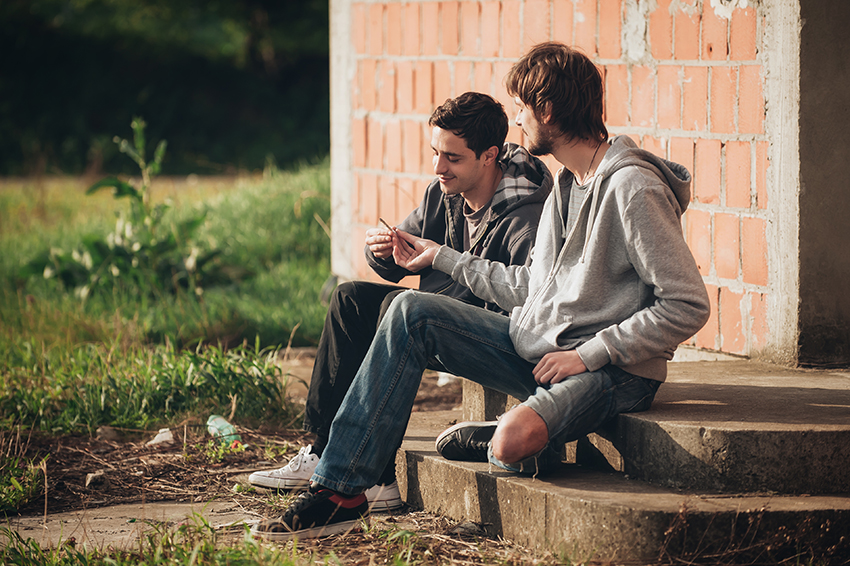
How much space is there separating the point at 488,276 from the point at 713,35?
1.39m

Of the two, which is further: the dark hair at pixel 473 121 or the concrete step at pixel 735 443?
the dark hair at pixel 473 121

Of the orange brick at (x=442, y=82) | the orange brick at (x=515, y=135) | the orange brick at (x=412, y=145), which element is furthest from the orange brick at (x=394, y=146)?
the orange brick at (x=515, y=135)

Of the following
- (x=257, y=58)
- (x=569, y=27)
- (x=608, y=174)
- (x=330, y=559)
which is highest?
(x=257, y=58)

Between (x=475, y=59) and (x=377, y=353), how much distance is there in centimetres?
249

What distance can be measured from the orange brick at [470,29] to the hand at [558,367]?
2.52 m

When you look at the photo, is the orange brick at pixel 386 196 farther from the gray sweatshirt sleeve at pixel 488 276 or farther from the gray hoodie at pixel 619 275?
the gray hoodie at pixel 619 275

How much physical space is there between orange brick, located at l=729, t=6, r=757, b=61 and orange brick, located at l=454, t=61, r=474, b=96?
1644 millimetres

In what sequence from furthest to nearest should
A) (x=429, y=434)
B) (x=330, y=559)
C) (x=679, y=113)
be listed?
(x=679, y=113)
(x=429, y=434)
(x=330, y=559)

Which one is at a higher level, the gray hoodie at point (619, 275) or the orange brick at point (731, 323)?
the gray hoodie at point (619, 275)

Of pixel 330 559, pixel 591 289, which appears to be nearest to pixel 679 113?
pixel 591 289

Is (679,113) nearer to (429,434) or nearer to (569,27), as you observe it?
(569,27)

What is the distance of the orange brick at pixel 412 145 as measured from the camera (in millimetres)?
5297

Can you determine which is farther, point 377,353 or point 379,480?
point 379,480

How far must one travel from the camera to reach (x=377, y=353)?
2916 millimetres
